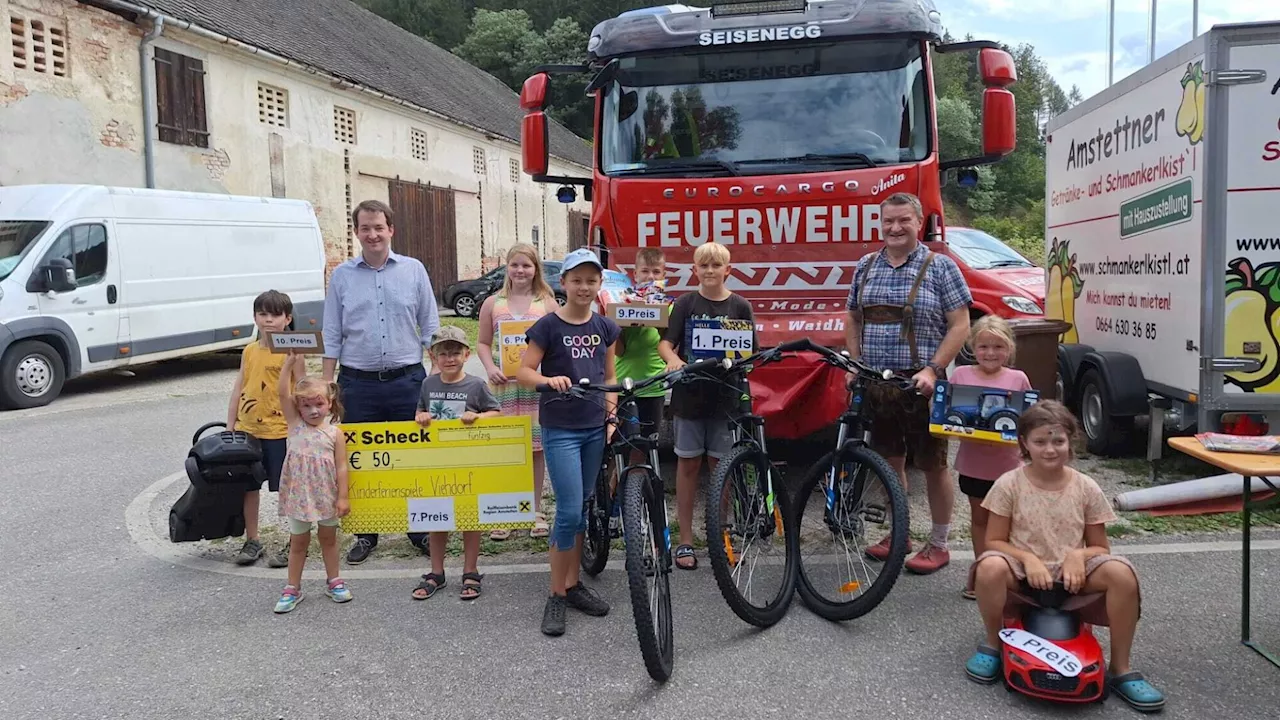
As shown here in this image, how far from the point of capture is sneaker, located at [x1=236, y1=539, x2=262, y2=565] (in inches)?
196

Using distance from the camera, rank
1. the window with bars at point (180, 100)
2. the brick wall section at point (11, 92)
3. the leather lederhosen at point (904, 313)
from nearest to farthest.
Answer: the leather lederhosen at point (904, 313)
the brick wall section at point (11, 92)
the window with bars at point (180, 100)

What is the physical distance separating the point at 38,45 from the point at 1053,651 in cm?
1665

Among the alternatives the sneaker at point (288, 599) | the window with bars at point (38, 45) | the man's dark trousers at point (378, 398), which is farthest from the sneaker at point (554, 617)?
the window with bars at point (38, 45)

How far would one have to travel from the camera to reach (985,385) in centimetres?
407

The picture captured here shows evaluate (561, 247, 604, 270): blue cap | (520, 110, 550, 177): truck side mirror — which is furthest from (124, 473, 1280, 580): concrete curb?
(520, 110, 550, 177): truck side mirror

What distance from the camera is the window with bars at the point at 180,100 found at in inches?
647

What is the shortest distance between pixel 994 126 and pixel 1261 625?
11.4 feet

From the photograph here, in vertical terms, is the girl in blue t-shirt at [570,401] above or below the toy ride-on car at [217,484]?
above

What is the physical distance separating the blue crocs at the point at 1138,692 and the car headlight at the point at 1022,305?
7305 millimetres

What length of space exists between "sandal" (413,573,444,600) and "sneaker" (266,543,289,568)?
916 mm

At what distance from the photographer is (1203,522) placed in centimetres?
543

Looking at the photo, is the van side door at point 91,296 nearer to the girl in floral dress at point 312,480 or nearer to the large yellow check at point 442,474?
the girl in floral dress at point 312,480

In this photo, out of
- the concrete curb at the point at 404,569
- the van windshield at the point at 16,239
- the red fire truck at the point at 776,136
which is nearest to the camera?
the concrete curb at the point at 404,569

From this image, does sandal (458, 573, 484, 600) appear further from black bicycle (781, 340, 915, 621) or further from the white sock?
the white sock
